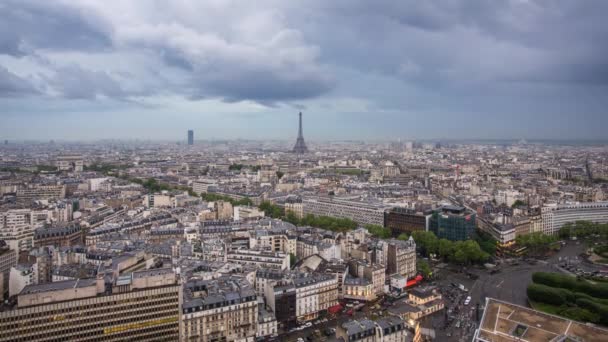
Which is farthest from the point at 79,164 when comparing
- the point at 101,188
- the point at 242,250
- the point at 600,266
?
the point at 600,266

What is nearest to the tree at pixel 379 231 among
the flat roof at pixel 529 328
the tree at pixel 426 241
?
the tree at pixel 426 241

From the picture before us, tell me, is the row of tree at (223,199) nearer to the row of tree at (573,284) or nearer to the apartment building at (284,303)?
the apartment building at (284,303)

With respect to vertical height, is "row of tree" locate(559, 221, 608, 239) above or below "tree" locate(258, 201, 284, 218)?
below

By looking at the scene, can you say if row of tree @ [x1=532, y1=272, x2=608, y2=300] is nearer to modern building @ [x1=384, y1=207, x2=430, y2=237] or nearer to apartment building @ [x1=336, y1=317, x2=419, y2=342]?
apartment building @ [x1=336, y1=317, x2=419, y2=342]

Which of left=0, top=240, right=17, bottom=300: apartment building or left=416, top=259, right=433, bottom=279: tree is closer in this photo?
left=0, top=240, right=17, bottom=300: apartment building

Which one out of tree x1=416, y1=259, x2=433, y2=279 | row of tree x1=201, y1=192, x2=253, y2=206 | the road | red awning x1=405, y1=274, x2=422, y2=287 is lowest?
the road

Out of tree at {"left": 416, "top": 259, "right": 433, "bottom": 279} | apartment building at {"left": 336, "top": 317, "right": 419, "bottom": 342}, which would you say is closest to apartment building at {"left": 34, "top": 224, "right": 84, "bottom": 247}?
apartment building at {"left": 336, "top": 317, "right": 419, "bottom": 342}

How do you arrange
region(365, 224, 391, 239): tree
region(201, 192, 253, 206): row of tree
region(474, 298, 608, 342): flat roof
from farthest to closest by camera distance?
region(201, 192, 253, 206): row of tree → region(365, 224, 391, 239): tree → region(474, 298, 608, 342): flat roof

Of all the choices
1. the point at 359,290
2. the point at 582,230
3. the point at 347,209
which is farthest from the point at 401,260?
the point at 582,230
